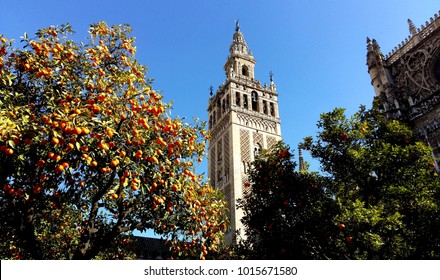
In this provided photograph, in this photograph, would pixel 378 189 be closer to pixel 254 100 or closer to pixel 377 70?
pixel 377 70

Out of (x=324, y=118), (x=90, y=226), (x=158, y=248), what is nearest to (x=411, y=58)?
(x=324, y=118)

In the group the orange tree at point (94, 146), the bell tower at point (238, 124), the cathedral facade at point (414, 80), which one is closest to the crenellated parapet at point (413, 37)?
the cathedral facade at point (414, 80)

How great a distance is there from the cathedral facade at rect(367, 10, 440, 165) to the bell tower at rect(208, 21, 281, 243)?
496 inches

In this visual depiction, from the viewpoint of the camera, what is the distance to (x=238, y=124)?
3638 cm

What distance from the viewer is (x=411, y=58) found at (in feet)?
81.5

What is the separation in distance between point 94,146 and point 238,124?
31.2 metres

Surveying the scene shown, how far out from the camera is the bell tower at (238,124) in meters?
33.1

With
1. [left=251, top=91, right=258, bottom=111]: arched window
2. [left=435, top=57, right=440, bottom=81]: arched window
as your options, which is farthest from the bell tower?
[left=435, top=57, right=440, bottom=81]: arched window

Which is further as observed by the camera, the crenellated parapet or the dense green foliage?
the crenellated parapet

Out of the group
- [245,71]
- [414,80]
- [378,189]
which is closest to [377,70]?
[414,80]

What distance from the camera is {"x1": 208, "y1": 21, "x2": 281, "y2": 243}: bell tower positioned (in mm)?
33062

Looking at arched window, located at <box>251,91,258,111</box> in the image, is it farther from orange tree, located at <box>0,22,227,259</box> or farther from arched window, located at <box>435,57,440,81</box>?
orange tree, located at <box>0,22,227,259</box>

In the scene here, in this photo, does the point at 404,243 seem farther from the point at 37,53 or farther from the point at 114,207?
the point at 37,53
